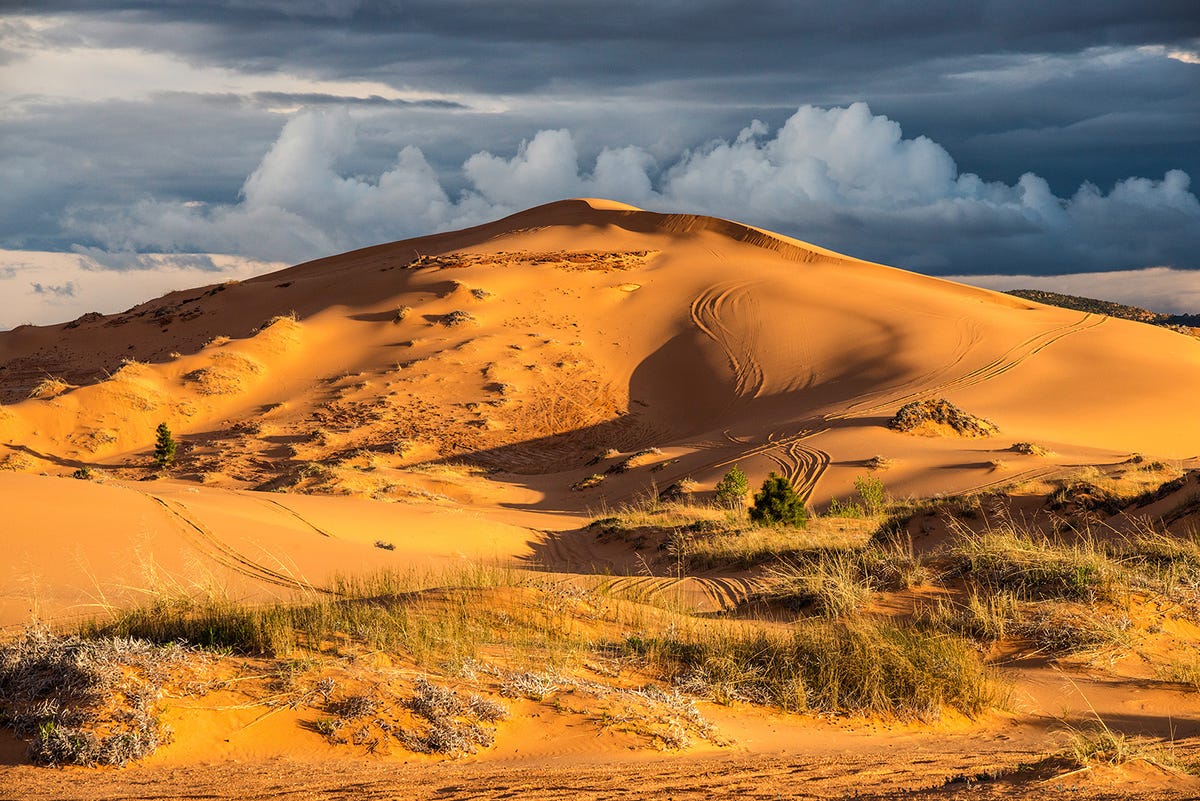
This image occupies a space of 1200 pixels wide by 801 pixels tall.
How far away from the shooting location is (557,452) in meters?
31.5

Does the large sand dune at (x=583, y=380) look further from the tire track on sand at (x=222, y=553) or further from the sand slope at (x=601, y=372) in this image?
the tire track on sand at (x=222, y=553)

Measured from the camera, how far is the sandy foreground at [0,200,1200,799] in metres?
5.71

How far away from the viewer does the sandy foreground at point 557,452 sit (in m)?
5.71

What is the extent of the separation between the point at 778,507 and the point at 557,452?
45.1ft

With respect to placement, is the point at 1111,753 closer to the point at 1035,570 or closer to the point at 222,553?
the point at 1035,570

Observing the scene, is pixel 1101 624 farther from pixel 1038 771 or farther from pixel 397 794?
pixel 397 794

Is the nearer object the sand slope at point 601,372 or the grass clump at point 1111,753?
the grass clump at point 1111,753

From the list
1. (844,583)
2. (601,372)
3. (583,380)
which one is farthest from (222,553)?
(601,372)

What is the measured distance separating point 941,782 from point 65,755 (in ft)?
14.9

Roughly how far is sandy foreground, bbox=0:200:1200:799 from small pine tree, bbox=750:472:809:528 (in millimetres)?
2586

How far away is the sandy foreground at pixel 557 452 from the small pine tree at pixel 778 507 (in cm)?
259

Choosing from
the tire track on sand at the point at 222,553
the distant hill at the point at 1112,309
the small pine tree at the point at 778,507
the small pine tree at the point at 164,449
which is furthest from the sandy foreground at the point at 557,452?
the distant hill at the point at 1112,309

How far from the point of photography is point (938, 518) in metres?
16.5

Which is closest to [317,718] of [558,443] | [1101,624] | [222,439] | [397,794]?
[397,794]
